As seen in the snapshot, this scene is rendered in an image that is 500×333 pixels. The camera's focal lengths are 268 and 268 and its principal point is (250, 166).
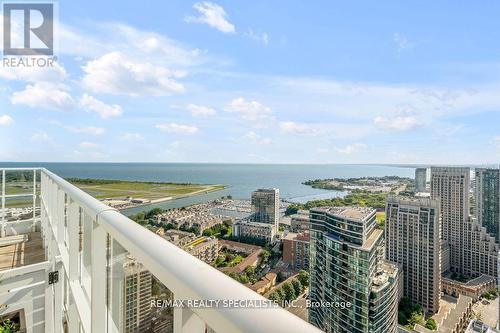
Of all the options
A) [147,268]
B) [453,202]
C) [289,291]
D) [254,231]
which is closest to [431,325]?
[289,291]

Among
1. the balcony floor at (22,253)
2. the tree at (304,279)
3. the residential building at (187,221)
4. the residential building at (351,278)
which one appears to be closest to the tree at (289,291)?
the tree at (304,279)

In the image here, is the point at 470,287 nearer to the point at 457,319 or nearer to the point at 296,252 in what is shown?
the point at 457,319

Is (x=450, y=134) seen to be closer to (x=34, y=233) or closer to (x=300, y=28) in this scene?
(x=300, y=28)

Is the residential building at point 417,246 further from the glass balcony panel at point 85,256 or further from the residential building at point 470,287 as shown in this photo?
the glass balcony panel at point 85,256

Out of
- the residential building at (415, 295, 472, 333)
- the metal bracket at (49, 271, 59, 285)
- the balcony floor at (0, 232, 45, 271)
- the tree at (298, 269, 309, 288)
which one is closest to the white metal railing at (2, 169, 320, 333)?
the metal bracket at (49, 271, 59, 285)

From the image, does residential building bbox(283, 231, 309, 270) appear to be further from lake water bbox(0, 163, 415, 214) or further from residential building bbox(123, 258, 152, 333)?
residential building bbox(123, 258, 152, 333)

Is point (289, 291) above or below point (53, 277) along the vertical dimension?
below
